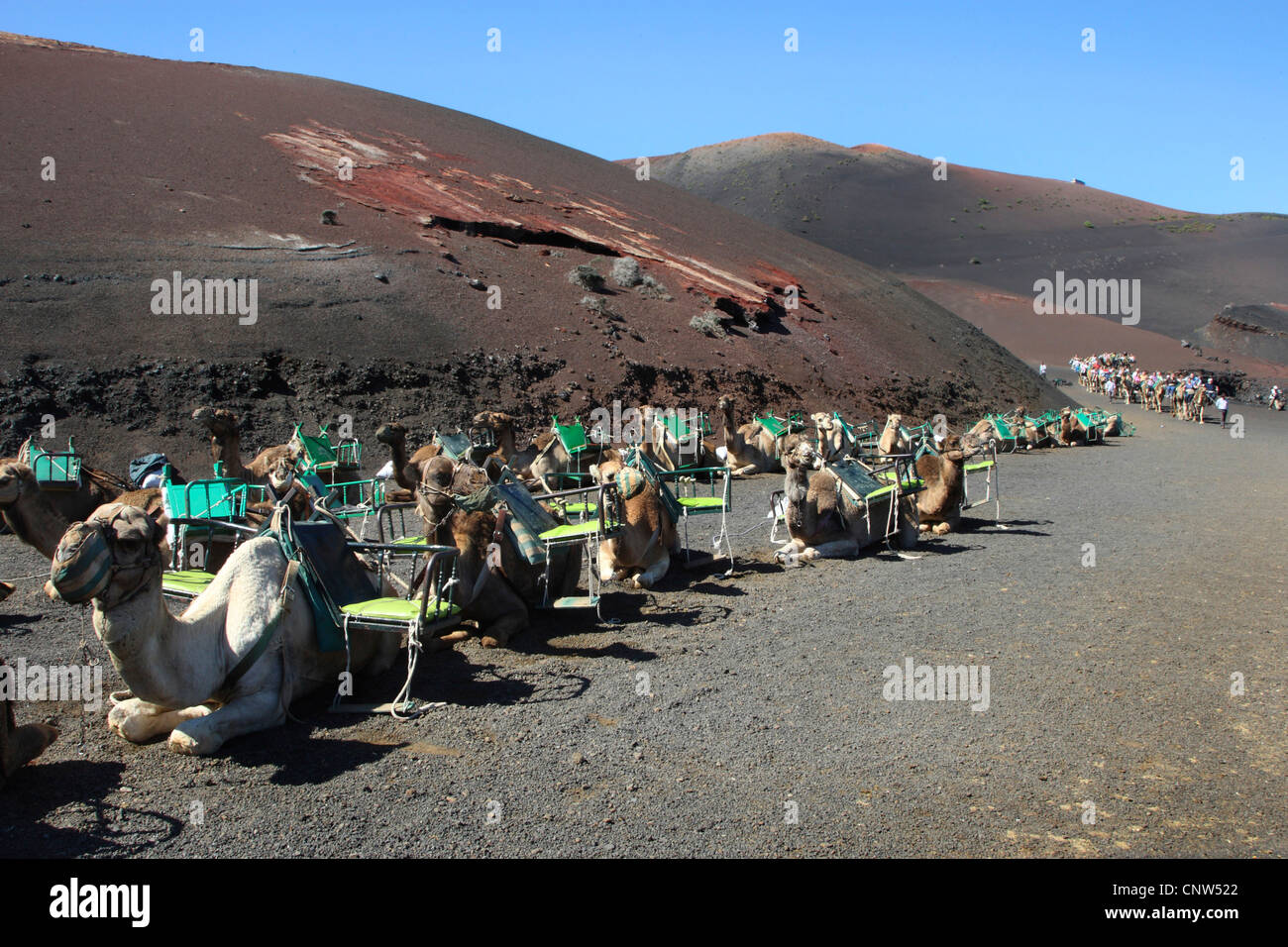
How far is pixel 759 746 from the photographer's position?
5.95 m

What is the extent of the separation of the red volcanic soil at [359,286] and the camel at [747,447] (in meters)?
6.65

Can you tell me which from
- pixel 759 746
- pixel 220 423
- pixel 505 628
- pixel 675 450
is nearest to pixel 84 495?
pixel 220 423

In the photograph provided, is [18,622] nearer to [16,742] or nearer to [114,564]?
[16,742]

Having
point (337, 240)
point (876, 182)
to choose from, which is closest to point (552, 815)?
point (337, 240)

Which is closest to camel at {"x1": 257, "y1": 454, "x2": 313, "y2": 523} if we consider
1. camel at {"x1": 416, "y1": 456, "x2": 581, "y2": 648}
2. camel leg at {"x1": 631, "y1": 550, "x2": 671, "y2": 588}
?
camel at {"x1": 416, "y1": 456, "x2": 581, "y2": 648}

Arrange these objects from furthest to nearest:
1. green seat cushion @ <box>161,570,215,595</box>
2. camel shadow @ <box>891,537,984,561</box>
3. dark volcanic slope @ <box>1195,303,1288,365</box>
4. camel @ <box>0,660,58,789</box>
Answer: dark volcanic slope @ <box>1195,303,1288,365</box>
camel shadow @ <box>891,537,984,561</box>
green seat cushion @ <box>161,570,215,595</box>
camel @ <box>0,660,58,789</box>

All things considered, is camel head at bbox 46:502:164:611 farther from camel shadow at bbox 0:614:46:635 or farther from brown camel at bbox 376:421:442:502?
brown camel at bbox 376:421:442:502

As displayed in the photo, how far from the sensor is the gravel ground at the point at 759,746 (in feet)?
15.8

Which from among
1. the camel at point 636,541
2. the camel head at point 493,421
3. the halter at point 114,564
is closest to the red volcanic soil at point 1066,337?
the camel head at point 493,421

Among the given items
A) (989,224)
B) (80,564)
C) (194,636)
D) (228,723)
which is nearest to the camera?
(80,564)

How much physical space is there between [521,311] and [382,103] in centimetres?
2994

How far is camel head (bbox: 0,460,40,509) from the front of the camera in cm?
879

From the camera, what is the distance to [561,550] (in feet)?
29.2

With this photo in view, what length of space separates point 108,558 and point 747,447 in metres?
17.3
